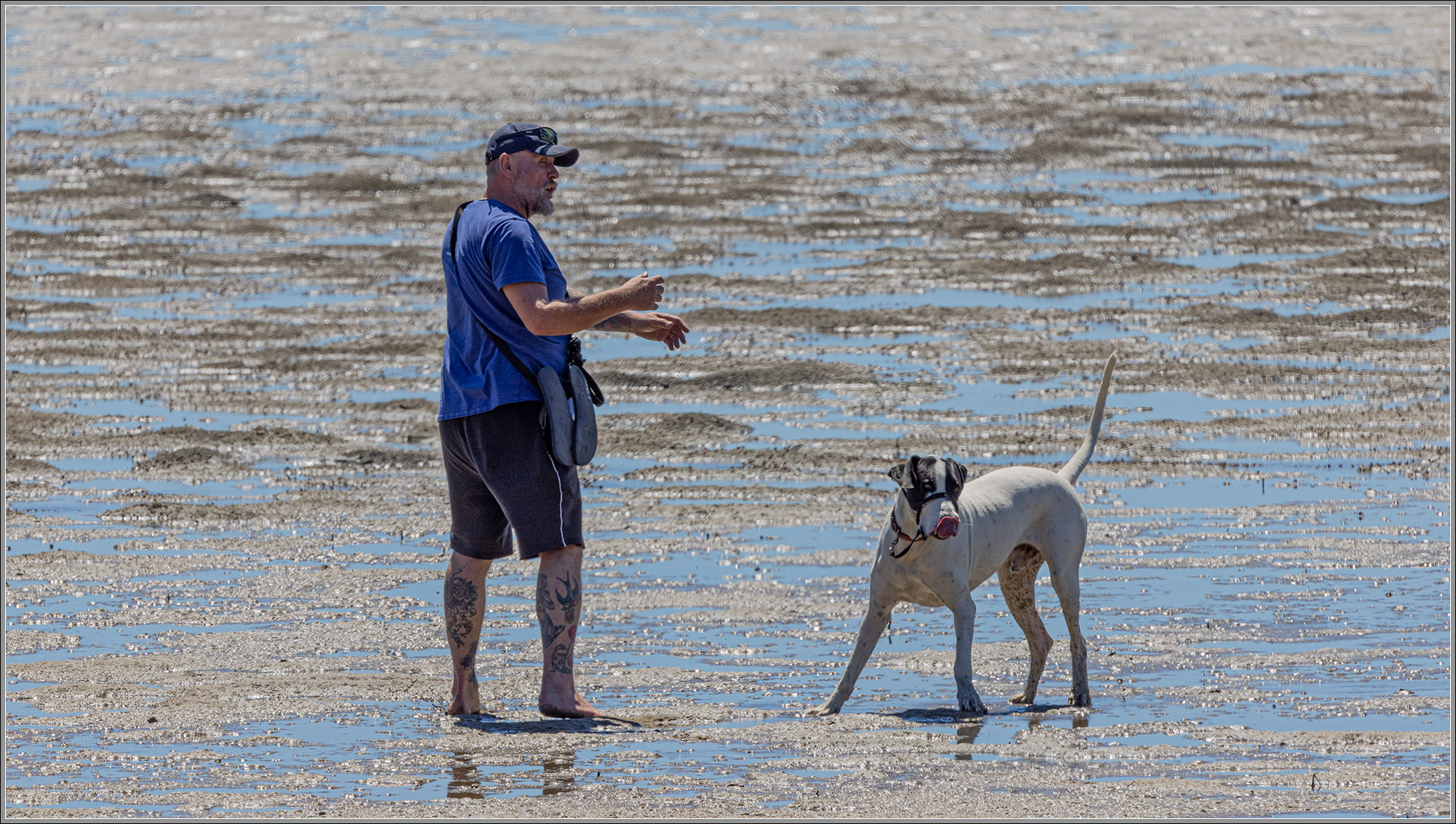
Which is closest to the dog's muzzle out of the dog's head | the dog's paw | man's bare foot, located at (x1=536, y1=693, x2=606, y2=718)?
the dog's head

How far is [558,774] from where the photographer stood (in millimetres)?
6090

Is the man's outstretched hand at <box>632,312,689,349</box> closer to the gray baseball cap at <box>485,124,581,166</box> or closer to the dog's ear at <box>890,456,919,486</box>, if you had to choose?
the gray baseball cap at <box>485,124,581,166</box>

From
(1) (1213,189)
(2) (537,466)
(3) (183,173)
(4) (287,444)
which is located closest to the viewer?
(2) (537,466)

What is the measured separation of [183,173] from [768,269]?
35.2 feet

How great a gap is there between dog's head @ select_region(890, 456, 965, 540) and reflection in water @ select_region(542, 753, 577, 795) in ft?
5.47

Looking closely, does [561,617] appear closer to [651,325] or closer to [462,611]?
[462,611]

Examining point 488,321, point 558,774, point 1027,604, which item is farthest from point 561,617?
point 1027,604

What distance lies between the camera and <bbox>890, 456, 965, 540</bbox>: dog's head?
7.10 metres

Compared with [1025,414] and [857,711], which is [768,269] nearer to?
[1025,414]

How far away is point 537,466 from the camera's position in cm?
686

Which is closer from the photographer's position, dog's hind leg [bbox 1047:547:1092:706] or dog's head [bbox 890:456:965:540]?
dog's head [bbox 890:456:965:540]

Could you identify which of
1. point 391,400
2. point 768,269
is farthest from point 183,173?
point 391,400

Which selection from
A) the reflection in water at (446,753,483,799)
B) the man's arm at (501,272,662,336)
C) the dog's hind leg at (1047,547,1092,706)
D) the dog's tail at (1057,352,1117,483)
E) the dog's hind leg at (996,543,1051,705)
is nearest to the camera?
the reflection in water at (446,753,483,799)

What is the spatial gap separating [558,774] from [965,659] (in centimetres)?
194
